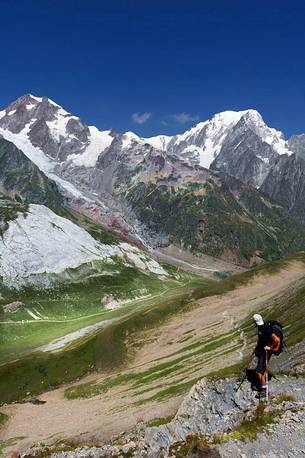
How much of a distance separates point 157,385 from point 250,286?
117045mm

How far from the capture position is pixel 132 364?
12006 centimetres

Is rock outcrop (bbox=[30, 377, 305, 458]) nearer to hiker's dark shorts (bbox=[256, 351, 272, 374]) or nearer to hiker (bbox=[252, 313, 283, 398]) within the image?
hiker's dark shorts (bbox=[256, 351, 272, 374])

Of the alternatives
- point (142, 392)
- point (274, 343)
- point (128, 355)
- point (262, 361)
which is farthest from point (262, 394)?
point (128, 355)

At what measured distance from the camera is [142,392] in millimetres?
84438

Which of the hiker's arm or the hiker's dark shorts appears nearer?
the hiker's arm

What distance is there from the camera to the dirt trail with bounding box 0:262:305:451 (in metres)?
66.6

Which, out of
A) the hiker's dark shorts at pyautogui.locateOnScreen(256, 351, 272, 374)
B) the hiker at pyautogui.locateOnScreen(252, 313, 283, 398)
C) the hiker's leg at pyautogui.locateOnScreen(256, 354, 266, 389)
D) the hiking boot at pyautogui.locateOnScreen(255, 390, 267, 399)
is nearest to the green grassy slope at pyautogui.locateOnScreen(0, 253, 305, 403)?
the hiking boot at pyautogui.locateOnScreen(255, 390, 267, 399)

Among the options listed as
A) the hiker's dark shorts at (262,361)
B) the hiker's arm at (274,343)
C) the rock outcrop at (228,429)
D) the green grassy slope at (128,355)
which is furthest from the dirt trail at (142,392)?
the hiker's arm at (274,343)

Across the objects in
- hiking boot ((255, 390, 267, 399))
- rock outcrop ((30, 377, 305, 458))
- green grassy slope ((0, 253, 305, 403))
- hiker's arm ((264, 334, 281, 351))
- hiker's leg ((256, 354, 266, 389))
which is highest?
hiker's arm ((264, 334, 281, 351))

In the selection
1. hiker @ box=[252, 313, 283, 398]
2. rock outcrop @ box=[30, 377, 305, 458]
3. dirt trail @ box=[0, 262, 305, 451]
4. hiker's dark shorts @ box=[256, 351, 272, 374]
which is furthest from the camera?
dirt trail @ box=[0, 262, 305, 451]

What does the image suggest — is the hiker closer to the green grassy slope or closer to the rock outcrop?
the rock outcrop

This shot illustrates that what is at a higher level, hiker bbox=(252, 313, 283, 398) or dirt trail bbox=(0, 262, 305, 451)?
hiker bbox=(252, 313, 283, 398)

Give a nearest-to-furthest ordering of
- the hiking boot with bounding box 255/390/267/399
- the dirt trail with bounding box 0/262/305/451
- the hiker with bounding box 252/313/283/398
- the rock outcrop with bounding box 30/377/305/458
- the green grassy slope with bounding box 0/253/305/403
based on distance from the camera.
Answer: the rock outcrop with bounding box 30/377/305/458
the hiker with bounding box 252/313/283/398
the hiking boot with bounding box 255/390/267/399
the dirt trail with bounding box 0/262/305/451
the green grassy slope with bounding box 0/253/305/403

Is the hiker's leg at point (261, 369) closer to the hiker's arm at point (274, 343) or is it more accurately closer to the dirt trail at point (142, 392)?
the hiker's arm at point (274, 343)
